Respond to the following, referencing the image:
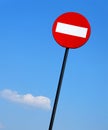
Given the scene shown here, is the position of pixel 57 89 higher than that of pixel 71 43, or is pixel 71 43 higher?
pixel 71 43

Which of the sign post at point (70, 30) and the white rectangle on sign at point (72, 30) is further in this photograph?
the white rectangle on sign at point (72, 30)

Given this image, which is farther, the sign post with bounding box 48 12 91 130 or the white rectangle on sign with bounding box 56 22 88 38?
the white rectangle on sign with bounding box 56 22 88 38

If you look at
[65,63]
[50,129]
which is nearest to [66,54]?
[65,63]

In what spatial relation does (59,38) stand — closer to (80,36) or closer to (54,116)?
(80,36)

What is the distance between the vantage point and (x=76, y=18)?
3.89 m

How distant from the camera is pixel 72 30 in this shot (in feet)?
12.6

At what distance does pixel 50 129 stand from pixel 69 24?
4.89 feet

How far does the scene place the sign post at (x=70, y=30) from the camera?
3.70m

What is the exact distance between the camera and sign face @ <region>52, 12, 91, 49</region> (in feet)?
12.2

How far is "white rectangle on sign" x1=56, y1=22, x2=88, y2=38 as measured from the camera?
150 inches

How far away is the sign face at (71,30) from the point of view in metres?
3.71

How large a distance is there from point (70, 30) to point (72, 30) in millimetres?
28

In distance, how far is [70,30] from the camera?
12.6 ft

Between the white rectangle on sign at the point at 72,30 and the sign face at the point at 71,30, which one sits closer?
the sign face at the point at 71,30
